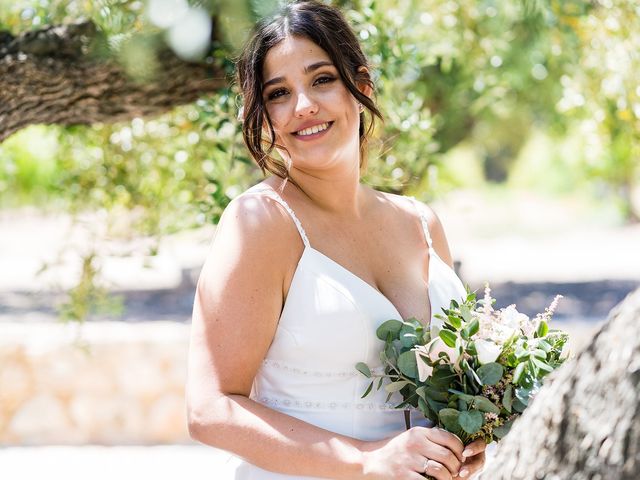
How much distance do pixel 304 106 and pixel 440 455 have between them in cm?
79

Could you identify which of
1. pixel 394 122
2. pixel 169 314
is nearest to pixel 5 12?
pixel 394 122

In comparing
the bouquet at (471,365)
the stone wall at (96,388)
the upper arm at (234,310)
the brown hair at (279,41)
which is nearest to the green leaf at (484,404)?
the bouquet at (471,365)

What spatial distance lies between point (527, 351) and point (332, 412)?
44cm

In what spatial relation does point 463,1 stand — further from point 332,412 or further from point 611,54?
point 332,412

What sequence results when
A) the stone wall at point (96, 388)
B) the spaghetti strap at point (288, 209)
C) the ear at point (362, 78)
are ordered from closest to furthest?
the spaghetti strap at point (288, 209), the ear at point (362, 78), the stone wall at point (96, 388)

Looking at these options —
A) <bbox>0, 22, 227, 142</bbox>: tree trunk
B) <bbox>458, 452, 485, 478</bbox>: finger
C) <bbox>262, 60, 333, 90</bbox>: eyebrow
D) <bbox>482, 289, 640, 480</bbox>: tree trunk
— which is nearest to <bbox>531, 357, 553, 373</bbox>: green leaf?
<bbox>458, 452, 485, 478</bbox>: finger

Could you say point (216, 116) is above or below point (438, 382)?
above

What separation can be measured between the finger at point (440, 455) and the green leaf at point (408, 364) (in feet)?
0.52

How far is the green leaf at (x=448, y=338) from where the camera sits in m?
1.87

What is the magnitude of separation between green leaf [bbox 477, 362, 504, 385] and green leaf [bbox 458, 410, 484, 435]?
0.06m

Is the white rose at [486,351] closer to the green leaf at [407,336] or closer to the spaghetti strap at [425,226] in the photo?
the green leaf at [407,336]

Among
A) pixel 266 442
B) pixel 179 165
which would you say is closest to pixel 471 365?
pixel 266 442

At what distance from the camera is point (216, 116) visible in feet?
10.5

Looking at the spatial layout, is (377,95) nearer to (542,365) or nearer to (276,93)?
(276,93)
